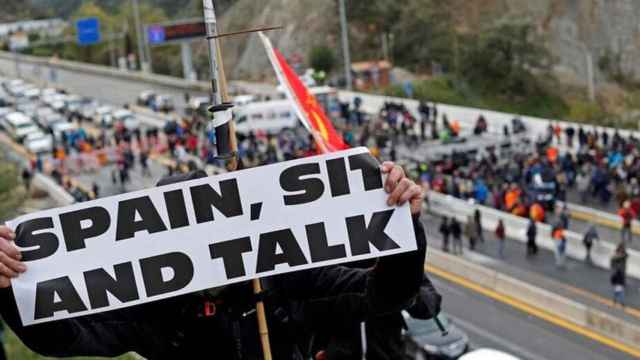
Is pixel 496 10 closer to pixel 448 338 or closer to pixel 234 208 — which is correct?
pixel 448 338

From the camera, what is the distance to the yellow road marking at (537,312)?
15703 millimetres

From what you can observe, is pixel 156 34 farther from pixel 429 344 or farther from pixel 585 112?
pixel 429 344

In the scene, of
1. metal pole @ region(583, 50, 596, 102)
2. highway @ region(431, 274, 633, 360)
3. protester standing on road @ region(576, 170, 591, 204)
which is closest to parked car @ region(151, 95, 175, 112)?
metal pole @ region(583, 50, 596, 102)

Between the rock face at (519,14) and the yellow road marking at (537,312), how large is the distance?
91.8ft

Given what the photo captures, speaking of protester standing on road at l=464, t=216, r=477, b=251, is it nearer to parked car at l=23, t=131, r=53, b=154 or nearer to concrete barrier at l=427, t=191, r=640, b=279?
concrete barrier at l=427, t=191, r=640, b=279

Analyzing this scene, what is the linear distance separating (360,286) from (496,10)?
60213 mm

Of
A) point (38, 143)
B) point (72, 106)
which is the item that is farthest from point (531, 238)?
point (72, 106)

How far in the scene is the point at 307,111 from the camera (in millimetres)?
8945

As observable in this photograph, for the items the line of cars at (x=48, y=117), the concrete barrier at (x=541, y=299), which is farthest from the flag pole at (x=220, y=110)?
the line of cars at (x=48, y=117)

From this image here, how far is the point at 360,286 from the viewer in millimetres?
3805

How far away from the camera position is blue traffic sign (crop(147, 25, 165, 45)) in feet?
204

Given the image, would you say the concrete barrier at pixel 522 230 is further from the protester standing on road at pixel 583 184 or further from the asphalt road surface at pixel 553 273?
the protester standing on road at pixel 583 184

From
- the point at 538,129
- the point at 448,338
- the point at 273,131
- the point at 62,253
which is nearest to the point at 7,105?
the point at 273,131

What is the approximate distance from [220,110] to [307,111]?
5.17 meters
